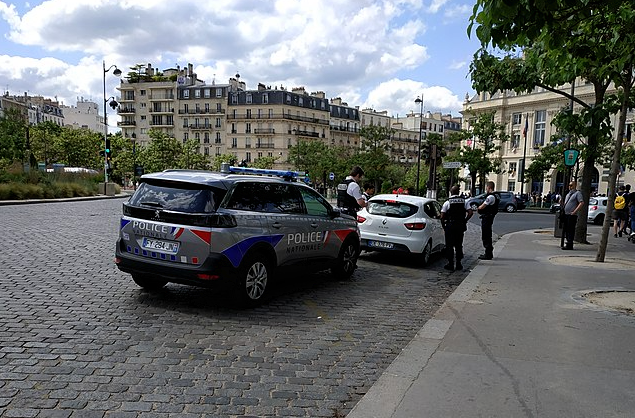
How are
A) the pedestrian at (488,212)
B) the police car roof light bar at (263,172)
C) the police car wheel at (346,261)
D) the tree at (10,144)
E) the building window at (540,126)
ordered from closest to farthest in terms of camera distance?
the police car roof light bar at (263,172) → the police car wheel at (346,261) → the pedestrian at (488,212) → the tree at (10,144) → the building window at (540,126)

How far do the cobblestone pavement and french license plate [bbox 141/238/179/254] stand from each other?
773 millimetres

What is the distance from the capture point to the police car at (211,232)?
605 centimetres

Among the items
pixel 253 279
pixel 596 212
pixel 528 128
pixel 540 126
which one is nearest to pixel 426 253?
pixel 253 279

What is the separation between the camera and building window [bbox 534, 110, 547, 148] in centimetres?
6681

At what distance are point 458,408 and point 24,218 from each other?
57.5 feet

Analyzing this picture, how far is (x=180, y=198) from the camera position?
248 inches

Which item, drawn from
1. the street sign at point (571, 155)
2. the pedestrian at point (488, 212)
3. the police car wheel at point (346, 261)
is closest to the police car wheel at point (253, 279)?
the police car wheel at point (346, 261)

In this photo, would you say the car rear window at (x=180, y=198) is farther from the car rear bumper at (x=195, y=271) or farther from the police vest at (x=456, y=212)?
the police vest at (x=456, y=212)

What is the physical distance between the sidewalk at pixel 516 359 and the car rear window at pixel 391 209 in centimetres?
255

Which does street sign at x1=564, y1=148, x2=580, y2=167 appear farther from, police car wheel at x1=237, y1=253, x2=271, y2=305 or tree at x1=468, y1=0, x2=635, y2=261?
police car wheel at x1=237, y1=253, x2=271, y2=305

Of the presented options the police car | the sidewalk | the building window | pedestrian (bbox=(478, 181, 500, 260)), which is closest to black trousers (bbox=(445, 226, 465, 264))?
pedestrian (bbox=(478, 181, 500, 260))

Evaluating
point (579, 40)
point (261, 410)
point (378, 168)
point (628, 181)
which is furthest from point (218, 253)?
point (628, 181)

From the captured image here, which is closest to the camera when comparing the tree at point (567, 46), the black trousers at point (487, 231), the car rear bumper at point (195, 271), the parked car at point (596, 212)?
the tree at point (567, 46)

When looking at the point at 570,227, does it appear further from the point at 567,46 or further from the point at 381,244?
the point at 567,46
